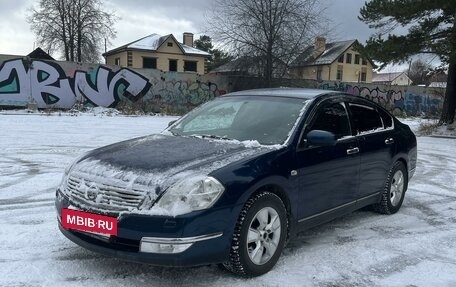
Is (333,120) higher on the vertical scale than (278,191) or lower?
higher

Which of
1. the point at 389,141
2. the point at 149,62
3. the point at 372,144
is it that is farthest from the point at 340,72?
the point at 372,144

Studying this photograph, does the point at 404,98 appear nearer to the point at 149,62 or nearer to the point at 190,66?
the point at 190,66

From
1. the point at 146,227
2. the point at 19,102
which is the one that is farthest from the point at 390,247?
the point at 19,102

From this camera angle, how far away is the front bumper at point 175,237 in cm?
343

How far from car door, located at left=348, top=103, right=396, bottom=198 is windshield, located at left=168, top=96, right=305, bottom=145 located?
3.11 ft

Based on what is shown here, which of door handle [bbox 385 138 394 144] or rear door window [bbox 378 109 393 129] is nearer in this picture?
door handle [bbox 385 138 394 144]

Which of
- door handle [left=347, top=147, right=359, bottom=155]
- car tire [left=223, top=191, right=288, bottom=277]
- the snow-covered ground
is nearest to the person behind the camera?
car tire [left=223, top=191, right=288, bottom=277]

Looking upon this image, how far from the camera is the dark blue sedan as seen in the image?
3486 millimetres

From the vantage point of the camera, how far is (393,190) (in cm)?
608

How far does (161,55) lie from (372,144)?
152ft

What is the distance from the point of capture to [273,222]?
4.02 m

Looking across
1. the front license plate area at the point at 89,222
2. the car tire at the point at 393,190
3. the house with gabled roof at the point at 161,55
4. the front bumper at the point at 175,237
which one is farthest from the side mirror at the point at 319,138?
the house with gabled roof at the point at 161,55

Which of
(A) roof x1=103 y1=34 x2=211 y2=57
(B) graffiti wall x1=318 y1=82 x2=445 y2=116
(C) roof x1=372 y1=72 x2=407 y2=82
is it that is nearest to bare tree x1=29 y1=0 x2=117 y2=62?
(A) roof x1=103 y1=34 x2=211 y2=57

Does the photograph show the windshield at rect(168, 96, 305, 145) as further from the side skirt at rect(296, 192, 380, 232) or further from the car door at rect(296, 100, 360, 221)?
the side skirt at rect(296, 192, 380, 232)
